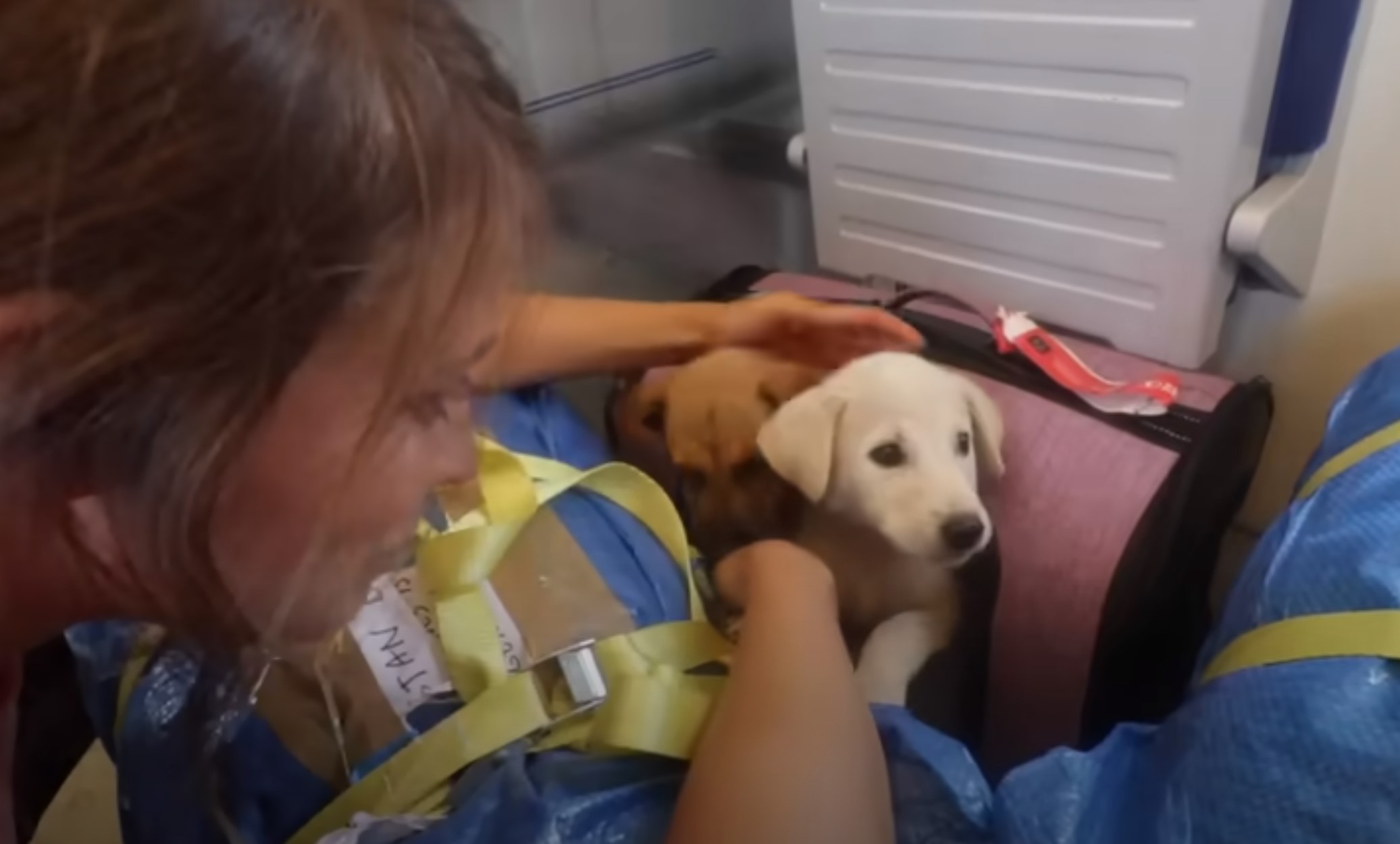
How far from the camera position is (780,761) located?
577 millimetres

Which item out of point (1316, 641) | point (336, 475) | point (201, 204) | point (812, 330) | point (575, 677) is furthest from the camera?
point (812, 330)

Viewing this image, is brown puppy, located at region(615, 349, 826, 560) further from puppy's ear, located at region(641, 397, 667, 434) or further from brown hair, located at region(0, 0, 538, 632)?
brown hair, located at region(0, 0, 538, 632)

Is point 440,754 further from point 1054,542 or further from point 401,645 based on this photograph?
point 1054,542

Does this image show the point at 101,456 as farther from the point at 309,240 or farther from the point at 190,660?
the point at 190,660

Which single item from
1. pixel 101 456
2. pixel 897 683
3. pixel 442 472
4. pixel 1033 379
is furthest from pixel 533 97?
pixel 101 456

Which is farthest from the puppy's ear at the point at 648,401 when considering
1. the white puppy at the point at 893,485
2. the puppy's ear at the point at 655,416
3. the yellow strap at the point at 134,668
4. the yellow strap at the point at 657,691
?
the yellow strap at the point at 134,668

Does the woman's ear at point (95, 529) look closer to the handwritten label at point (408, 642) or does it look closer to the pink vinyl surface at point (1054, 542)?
the handwritten label at point (408, 642)

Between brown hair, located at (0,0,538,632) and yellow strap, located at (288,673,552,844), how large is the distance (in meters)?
0.28

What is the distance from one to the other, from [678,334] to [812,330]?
10 centimetres

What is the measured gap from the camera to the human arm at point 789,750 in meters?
0.55

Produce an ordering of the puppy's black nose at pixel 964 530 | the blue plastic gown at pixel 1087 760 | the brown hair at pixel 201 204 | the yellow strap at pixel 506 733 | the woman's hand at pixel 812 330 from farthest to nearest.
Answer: the woman's hand at pixel 812 330, the puppy's black nose at pixel 964 530, the yellow strap at pixel 506 733, the blue plastic gown at pixel 1087 760, the brown hair at pixel 201 204

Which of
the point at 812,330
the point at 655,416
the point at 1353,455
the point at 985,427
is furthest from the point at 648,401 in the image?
the point at 1353,455

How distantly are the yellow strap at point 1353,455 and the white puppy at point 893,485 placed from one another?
7.1 inches

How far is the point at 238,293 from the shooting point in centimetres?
34
